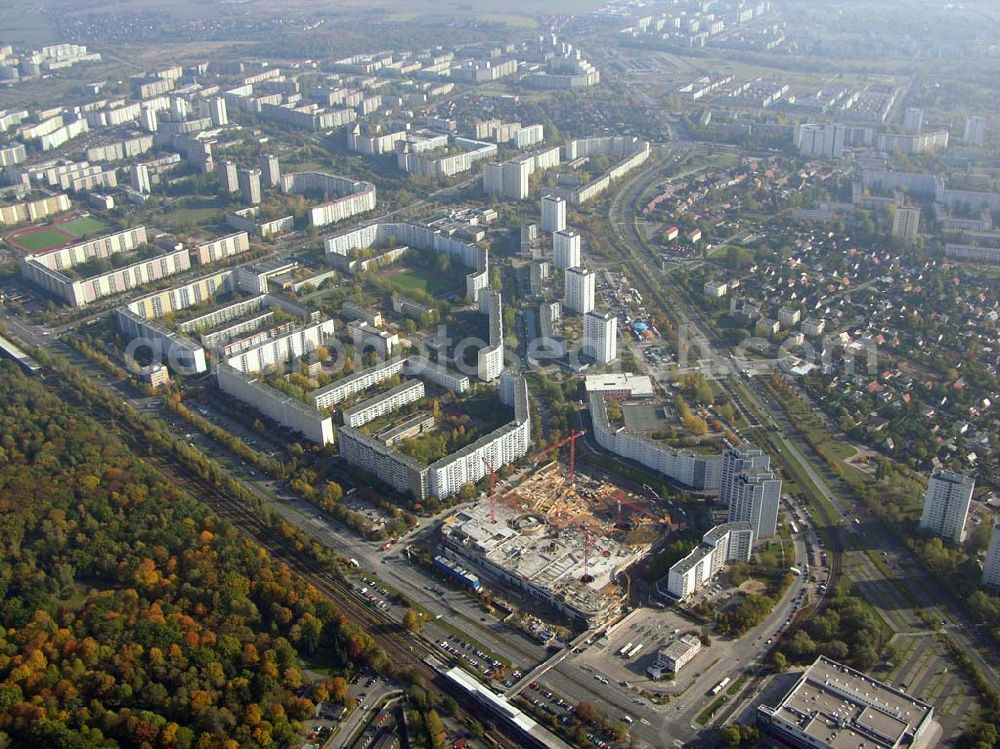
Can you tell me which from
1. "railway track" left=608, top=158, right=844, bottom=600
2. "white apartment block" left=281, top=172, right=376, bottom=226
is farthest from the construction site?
"white apartment block" left=281, top=172, right=376, bottom=226

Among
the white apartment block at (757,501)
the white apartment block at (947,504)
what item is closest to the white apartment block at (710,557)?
the white apartment block at (757,501)

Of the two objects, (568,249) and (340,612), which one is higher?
(568,249)

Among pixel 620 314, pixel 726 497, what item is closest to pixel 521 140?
pixel 620 314

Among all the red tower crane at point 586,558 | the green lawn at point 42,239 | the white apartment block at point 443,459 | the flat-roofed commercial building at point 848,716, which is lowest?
the flat-roofed commercial building at point 848,716

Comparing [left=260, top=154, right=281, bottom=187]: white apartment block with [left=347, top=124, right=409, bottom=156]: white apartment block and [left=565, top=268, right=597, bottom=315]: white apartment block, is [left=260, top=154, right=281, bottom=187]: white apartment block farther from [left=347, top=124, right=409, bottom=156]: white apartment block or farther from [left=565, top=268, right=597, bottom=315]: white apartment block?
[left=565, top=268, right=597, bottom=315]: white apartment block

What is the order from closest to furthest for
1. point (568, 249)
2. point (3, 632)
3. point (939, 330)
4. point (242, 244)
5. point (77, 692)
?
point (77, 692) < point (3, 632) < point (939, 330) < point (568, 249) < point (242, 244)

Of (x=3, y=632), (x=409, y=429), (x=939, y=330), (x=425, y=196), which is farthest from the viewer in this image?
(x=425, y=196)

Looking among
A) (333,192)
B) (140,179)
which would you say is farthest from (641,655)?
(140,179)

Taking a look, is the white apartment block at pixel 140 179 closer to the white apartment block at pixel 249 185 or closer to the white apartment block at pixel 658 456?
the white apartment block at pixel 249 185

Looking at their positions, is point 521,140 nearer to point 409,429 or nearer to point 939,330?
point 939,330
